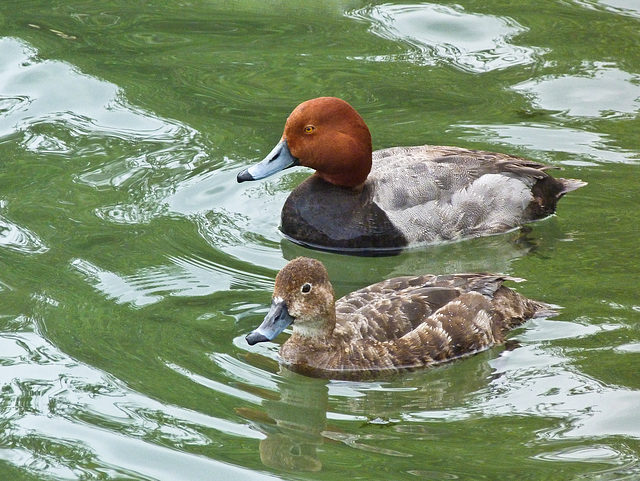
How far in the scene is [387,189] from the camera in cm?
925

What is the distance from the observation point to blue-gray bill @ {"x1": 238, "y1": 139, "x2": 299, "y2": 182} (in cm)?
898

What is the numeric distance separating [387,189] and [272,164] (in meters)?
0.94

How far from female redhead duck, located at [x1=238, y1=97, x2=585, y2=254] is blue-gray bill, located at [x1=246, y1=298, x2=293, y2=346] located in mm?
2320

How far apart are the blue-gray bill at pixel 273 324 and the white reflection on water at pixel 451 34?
552 centimetres

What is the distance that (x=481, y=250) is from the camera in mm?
8969

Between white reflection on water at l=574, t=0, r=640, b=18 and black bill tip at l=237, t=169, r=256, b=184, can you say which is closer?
black bill tip at l=237, t=169, r=256, b=184

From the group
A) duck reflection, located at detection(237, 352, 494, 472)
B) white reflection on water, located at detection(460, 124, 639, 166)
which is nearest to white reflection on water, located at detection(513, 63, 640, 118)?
white reflection on water, located at detection(460, 124, 639, 166)

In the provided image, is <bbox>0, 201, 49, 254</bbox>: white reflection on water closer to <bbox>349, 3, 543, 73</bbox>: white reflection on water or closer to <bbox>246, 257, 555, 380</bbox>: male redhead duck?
<bbox>246, 257, 555, 380</bbox>: male redhead duck

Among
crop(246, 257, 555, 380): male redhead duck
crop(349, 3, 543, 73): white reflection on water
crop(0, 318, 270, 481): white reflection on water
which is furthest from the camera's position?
crop(349, 3, 543, 73): white reflection on water

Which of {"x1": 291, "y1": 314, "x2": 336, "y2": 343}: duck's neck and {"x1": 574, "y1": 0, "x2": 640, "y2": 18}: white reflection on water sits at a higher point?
{"x1": 574, "y1": 0, "x2": 640, "y2": 18}: white reflection on water

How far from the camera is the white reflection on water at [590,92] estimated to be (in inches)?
424

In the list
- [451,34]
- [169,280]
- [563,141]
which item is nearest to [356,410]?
[169,280]

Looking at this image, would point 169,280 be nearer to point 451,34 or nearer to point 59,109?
point 59,109

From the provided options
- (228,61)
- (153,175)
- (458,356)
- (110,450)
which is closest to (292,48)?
(228,61)
